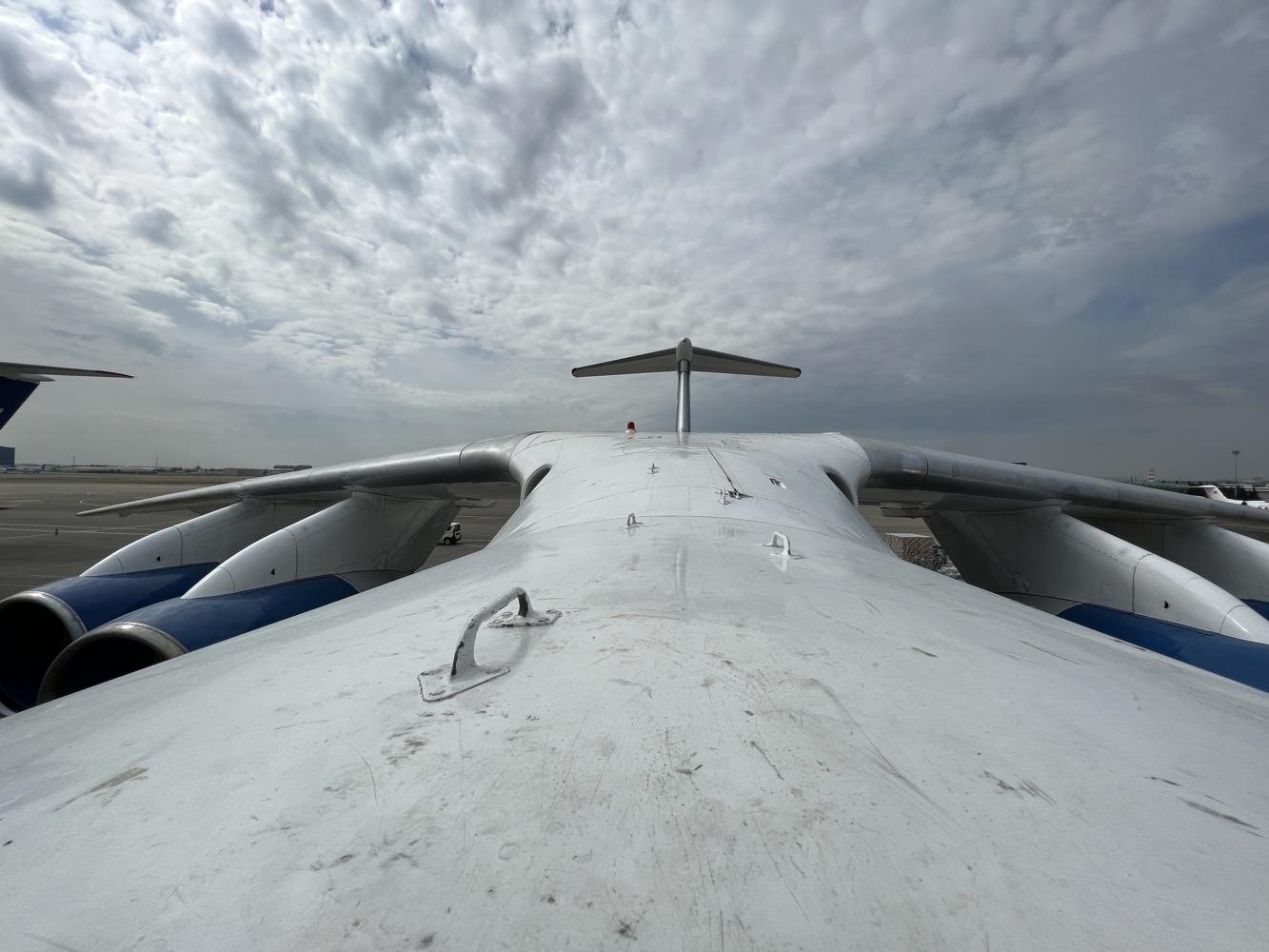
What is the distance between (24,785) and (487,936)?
2.70 feet

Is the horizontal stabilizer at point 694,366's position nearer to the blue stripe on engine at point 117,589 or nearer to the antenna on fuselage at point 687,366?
the antenna on fuselage at point 687,366

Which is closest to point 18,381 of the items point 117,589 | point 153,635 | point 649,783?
point 117,589

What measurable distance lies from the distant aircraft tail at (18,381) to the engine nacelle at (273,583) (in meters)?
7.34

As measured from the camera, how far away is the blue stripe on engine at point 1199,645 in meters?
3.76

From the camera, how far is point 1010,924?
60cm

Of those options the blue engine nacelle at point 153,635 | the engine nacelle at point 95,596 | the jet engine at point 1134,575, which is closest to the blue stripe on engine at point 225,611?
the blue engine nacelle at point 153,635

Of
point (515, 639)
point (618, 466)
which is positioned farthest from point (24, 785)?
point (618, 466)

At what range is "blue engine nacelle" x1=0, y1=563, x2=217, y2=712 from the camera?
467cm

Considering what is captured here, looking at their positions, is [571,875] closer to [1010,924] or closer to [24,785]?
[1010,924]

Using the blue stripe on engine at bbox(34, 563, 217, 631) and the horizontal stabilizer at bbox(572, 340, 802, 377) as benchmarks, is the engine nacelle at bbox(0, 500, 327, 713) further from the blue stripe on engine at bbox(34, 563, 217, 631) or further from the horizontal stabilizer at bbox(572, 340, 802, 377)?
the horizontal stabilizer at bbox(572, 340, 802, 377)

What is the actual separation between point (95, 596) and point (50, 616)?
34 cm

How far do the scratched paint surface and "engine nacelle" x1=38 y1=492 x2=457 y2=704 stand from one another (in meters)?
2.95

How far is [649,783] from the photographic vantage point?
81 centimetres

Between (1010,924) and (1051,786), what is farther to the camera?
(1051,786)
